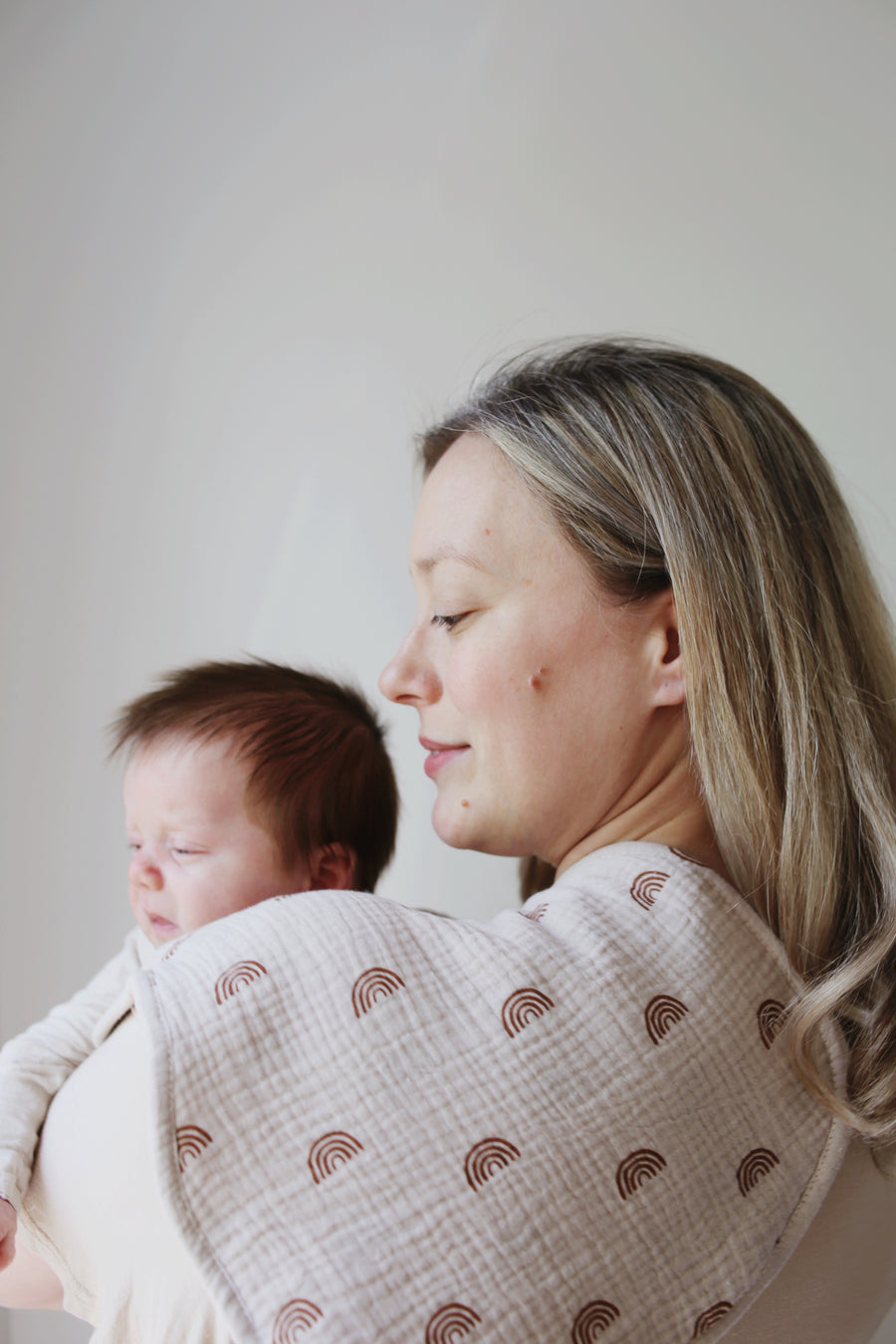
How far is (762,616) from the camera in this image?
1.07 m

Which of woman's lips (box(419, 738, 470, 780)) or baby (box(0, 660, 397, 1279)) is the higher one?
woman's lips (box(419, 738, 470, 780))

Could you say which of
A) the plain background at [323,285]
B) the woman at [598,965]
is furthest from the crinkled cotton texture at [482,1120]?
the plain background at [323,285]

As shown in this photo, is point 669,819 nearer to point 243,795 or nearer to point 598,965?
point 598,965

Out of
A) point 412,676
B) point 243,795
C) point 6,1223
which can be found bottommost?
point 6,1223

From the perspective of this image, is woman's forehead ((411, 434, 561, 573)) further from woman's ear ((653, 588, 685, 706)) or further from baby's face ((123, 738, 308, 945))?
baby's face ((123, 738, 308, 945))

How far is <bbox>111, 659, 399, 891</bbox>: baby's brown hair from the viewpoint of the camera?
137cm

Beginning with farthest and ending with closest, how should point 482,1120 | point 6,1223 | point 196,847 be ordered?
1. point 196,847
2. point 6,1223
3. point 482,1120

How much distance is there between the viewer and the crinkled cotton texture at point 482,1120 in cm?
67

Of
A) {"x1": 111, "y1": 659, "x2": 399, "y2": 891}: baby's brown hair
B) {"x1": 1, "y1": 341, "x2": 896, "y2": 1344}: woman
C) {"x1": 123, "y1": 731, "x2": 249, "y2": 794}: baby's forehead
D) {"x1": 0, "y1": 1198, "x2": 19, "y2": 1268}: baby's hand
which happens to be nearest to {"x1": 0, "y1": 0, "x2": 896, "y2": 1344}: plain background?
{"x1": 111, "y1": 659, "x2": 399, "y2": 891}: baby's brown hair

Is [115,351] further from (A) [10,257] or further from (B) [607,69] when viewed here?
(B) [607,69]

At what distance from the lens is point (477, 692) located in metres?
1.12

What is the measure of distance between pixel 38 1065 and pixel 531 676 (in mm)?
643

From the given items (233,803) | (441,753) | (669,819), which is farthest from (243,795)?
(669,819)

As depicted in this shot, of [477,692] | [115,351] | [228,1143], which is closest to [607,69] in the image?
Result: [115,351]
